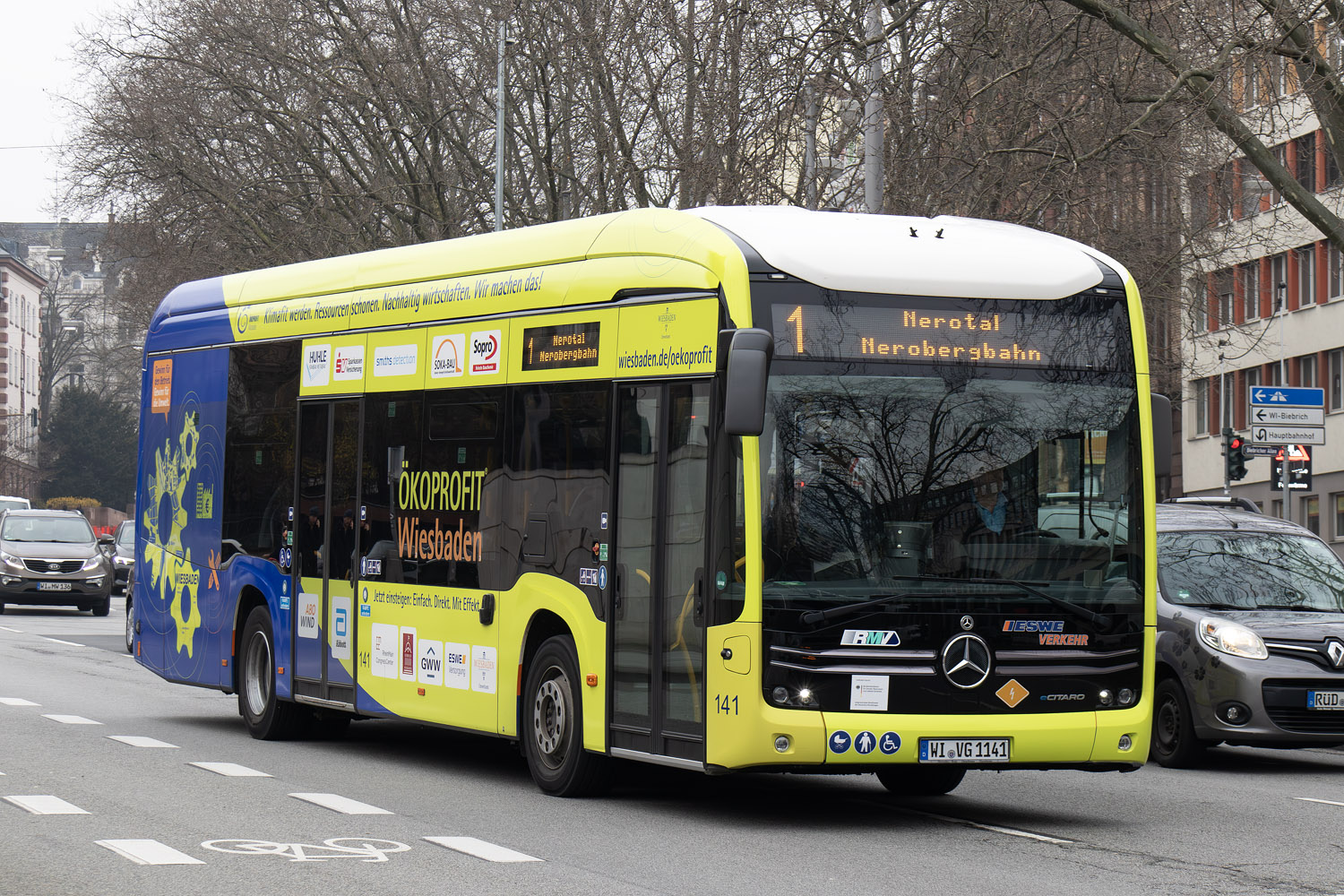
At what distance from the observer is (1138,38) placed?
20609 mm

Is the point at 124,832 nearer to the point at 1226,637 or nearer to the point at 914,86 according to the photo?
the point at 1226,637

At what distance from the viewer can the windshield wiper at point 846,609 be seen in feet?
32.9

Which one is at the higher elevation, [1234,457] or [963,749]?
[1234,457]

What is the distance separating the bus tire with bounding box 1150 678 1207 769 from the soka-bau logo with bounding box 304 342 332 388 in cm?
604

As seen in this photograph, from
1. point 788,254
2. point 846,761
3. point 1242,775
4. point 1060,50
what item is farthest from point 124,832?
point 1060,50

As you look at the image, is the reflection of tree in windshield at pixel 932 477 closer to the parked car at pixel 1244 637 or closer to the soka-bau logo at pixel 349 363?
the parked car at pixel 1244 637

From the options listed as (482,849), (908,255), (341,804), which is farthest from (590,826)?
(908,255)

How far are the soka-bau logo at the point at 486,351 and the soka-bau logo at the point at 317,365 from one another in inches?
80.5

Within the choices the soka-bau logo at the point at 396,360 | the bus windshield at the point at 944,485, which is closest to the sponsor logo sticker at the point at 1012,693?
the bus windshield at the point at 944,485

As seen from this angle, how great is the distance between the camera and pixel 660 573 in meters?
10.6

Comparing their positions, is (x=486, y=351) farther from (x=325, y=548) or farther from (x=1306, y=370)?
(x=1306, y=370)

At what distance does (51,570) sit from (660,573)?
2753 centimetres

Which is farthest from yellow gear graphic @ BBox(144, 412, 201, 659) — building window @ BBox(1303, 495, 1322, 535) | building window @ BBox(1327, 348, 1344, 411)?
building window @ BBox(1303, 495, 1322, 535)

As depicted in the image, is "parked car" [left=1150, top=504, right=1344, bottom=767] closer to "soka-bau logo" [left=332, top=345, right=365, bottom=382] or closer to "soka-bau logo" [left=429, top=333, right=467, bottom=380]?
"soka-bau logo" [left=429, top=333, right=467, bottom=380]
